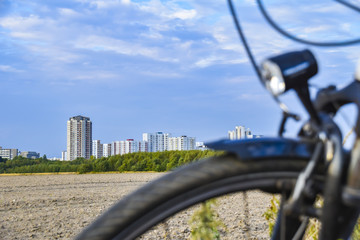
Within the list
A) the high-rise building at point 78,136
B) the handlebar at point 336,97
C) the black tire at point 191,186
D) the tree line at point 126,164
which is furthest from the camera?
the high-rise building at point 78,136

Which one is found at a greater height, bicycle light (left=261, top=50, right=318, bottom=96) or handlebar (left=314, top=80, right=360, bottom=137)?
bicycle light (left=261, top=50, right=318, bottom=96)

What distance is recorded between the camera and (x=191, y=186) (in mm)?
1008

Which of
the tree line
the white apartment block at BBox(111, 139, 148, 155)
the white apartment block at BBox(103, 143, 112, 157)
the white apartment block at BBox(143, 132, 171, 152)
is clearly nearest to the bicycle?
the tree line

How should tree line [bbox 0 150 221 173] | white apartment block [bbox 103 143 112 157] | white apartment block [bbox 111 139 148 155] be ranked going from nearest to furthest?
1. tree line [bbox 0 150 221 173]
2. white apartment block [bbox 111 139 148 155]
3. white apartment block [bbox 103 143 112 157]

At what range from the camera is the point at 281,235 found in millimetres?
1347

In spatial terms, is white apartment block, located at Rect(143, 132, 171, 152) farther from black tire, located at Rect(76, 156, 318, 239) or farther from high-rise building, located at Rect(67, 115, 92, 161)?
black tire, located at Rect(76, 156, 318, 239)

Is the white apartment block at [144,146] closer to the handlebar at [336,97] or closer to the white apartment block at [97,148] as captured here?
the white apartment block at [97,148]

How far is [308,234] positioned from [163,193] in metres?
2.56

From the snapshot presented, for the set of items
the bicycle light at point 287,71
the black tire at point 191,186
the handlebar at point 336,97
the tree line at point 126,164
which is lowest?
the tree line at point 126,164

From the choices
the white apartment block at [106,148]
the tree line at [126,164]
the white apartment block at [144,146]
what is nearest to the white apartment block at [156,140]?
the white apartment block at [144,146]

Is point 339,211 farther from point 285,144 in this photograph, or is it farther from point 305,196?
point 285,144

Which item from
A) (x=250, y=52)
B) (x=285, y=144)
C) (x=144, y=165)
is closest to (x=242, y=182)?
(x=285, y=144)

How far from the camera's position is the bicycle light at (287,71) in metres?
1.05

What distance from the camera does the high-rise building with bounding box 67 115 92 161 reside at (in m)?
46.6
